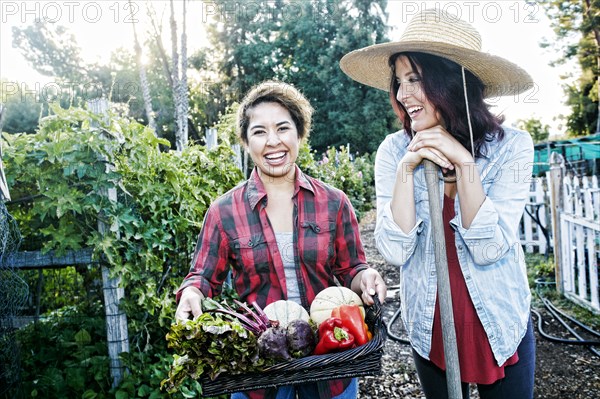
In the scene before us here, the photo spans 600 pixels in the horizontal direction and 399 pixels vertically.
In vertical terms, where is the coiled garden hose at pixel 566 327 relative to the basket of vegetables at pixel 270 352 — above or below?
below

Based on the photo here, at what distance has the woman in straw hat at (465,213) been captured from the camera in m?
1.55

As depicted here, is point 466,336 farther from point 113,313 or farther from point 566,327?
point 566,327

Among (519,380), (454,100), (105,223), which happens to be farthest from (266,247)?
(105,223)

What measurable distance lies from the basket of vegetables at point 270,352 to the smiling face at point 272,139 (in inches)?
25.6

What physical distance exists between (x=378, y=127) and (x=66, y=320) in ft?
87.3

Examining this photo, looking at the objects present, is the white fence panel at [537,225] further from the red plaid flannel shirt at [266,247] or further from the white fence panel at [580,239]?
the red plaid flannel shirt at [266,247]

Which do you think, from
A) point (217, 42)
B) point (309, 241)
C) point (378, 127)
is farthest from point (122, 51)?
point (309, 241)

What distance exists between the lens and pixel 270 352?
1488 millimetres

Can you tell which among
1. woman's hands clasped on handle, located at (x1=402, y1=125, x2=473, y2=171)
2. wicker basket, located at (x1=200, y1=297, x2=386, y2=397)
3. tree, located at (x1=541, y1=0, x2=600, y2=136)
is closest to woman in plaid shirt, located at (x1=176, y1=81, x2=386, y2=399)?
wicker basket, located at (x1=200, y1=297, x2=386, y2=397)

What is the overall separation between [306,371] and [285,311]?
0.35 m

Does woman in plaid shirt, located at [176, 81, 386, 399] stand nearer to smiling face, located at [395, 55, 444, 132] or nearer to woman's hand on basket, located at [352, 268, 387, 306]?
woman's hand on basket, located at [352, 268, 387, 306]

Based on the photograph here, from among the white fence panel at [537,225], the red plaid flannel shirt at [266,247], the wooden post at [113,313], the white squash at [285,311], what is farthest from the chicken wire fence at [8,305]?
the white fence panel at [537,225]

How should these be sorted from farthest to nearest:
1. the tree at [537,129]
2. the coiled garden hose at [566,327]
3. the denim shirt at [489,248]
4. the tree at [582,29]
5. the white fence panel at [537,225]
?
the tree at [537,129] → the tree at [582,29] → the white fence panel at [537,225] → the coiled garden hose at [566,327] → the denim shirt at [489,248]

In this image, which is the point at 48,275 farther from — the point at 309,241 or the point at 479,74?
the point at 479,74
